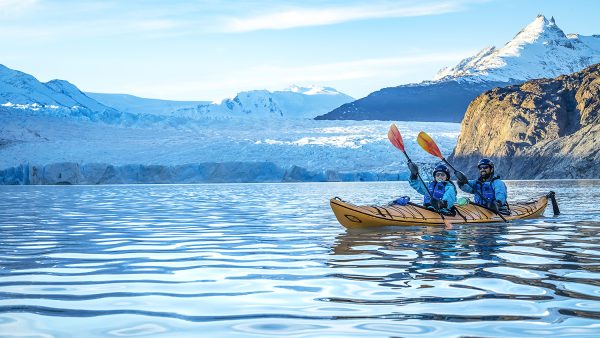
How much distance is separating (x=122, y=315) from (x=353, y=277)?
8.00ft

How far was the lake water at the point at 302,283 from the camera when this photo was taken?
5109mm

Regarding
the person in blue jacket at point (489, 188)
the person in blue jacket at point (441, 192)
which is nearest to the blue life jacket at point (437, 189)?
A: the person in blue jacket at point (441, 192)

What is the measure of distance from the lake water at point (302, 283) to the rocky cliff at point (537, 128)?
→ 172 ft

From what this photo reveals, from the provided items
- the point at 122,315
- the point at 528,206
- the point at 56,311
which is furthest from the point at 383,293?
the point at 528,206

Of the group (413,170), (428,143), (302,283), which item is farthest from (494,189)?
(302,283)

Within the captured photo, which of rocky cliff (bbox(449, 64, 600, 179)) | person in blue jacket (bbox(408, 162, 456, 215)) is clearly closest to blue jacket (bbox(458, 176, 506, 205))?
person in blue jacket (bbox(408, 162, 456, 215))

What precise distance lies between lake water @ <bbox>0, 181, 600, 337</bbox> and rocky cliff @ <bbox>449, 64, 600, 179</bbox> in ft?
172

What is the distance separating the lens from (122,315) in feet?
18.1

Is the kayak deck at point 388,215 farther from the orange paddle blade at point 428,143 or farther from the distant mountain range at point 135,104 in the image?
the distant mountain range at point 135,104

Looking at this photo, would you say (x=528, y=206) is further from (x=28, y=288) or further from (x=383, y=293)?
(x=28, y=288)

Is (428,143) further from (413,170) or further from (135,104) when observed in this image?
(135,104)

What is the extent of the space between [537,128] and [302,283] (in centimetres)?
6867

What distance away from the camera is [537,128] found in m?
72.2

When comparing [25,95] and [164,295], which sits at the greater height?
[25,95]
